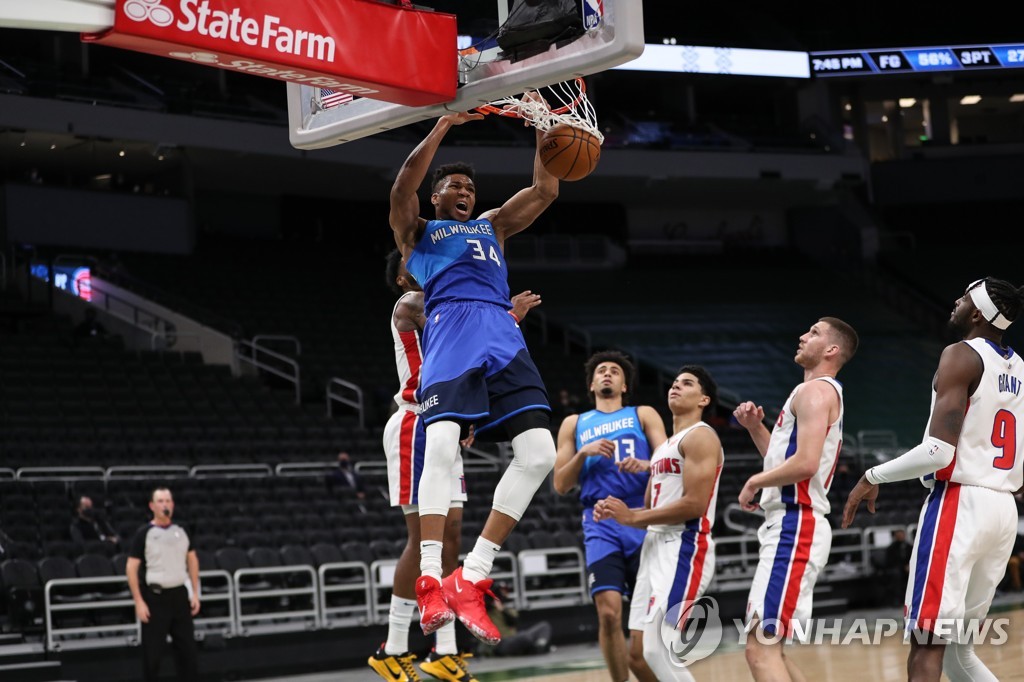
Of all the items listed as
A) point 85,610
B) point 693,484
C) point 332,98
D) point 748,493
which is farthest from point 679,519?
point 85,610

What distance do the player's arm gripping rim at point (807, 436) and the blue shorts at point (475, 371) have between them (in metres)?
1.19

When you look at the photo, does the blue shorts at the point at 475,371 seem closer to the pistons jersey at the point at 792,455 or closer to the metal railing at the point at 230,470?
the pistons jersey at the point at 792,455

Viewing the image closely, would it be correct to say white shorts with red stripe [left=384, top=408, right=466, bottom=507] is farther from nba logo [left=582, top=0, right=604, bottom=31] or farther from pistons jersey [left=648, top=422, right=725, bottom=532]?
nba logo [left=582, top=0, right=604, bottom=31]

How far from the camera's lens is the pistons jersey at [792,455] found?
18.9ft

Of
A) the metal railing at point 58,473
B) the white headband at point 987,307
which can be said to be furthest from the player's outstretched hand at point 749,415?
the metal railing at point 58,473

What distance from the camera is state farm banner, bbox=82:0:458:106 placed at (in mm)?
4633

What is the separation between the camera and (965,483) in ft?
16.4

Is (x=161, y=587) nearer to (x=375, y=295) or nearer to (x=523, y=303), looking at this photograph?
(x=523, y=303)

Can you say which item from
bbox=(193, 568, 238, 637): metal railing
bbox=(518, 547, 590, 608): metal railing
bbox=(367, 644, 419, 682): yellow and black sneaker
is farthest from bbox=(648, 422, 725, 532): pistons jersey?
bbox=(518, 547, 590, 608): metal railing

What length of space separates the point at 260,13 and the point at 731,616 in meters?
11.5

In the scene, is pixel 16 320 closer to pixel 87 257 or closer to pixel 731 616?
pixel 87 257

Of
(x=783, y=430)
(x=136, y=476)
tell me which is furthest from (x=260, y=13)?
(x=136, y=476)

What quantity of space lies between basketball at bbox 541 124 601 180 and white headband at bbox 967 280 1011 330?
1716 millimetres

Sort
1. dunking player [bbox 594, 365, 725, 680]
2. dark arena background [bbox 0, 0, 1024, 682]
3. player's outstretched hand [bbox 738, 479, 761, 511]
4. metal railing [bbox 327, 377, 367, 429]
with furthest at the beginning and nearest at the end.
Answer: metal railing [bbox 327, 377, 367, 429] < dark arena background [bbox 0, 0, 1024, 682] < dunking player [bbox 594, 365, 725, 680] < player's outstretched hand [bbox 738, 479, 761, 511]
